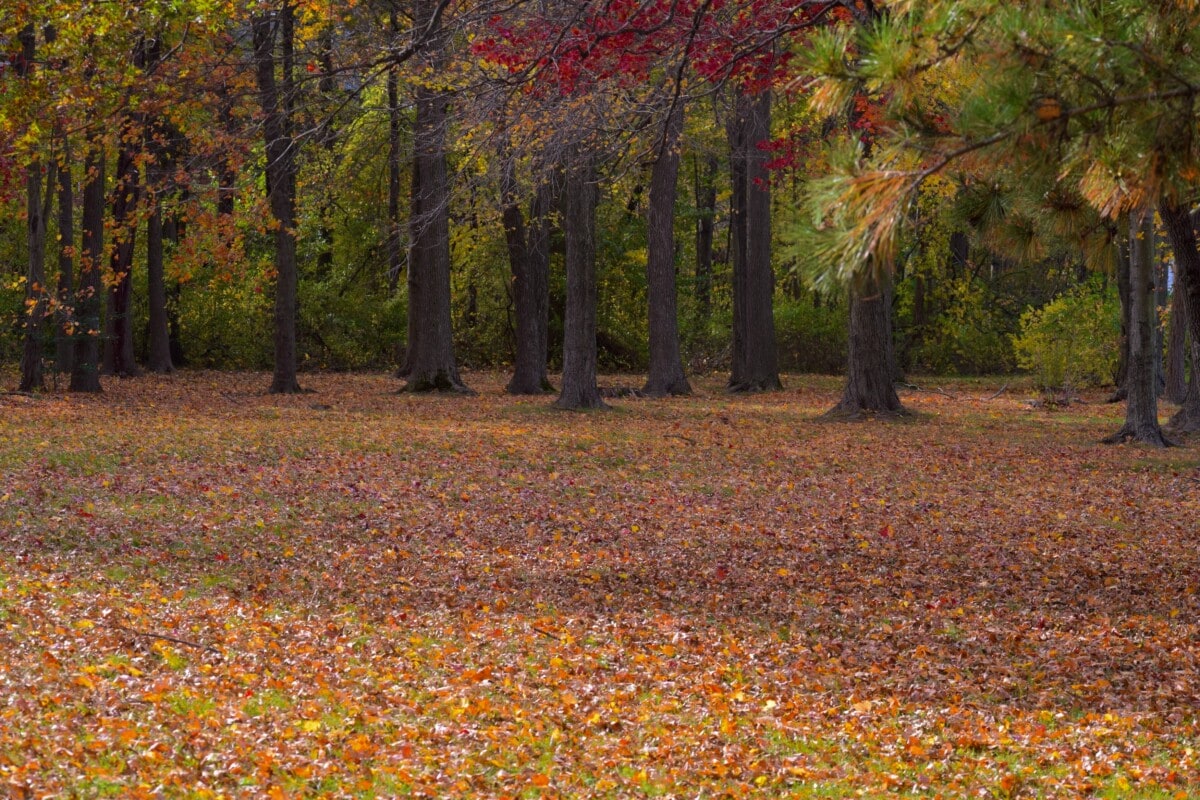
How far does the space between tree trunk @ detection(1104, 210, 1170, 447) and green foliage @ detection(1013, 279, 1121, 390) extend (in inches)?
248

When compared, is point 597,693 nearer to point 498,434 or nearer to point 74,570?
point 74,570

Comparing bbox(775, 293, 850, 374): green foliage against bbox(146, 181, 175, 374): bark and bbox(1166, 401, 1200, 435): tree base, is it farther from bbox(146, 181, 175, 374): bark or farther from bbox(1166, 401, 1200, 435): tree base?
bbox(146, 181, 175, 374): bark

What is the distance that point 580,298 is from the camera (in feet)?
55.9

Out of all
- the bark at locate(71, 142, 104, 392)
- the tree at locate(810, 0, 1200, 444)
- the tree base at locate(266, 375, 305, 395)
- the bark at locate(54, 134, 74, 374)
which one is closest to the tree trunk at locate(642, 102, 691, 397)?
the tree base at locate(266, 375, 305, 395)

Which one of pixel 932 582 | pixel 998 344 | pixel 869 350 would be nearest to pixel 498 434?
pixel 869 350

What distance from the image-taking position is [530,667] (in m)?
6.12

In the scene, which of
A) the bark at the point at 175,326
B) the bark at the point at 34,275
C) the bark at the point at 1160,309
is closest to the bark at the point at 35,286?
the bark at the point at 34,275

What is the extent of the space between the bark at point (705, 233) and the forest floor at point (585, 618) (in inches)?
665

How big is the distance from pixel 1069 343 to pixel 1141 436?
23.7 feet

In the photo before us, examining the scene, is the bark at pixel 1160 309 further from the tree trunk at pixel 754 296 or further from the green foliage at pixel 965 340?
the green foliage at pixel 965 340

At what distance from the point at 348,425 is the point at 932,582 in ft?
27.8

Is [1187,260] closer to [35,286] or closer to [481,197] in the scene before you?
[481,197]

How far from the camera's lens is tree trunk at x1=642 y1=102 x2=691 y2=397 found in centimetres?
2064

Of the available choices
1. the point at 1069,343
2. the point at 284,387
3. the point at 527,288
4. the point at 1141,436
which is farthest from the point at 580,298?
the point at 1069,343
